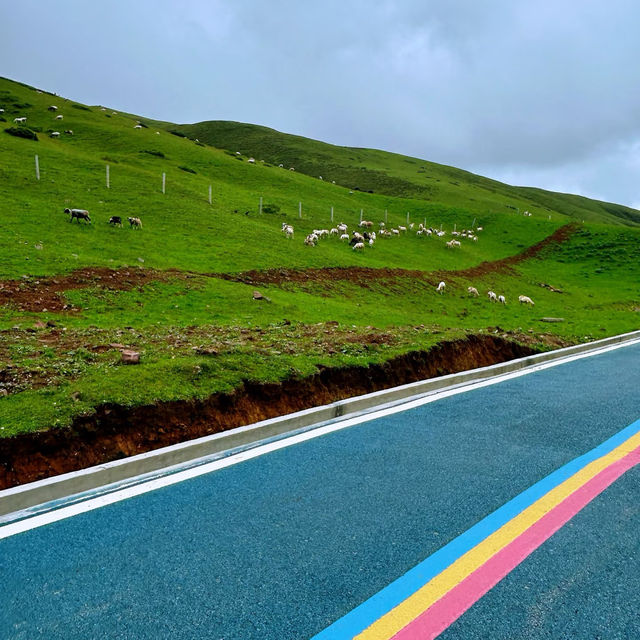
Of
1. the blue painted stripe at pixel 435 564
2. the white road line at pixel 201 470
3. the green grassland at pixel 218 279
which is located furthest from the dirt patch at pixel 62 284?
the blue painted stripe at pixel 435 564

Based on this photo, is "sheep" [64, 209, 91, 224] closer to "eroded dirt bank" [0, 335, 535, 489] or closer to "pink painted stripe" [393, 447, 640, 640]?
"eroded dirt bank" [0, 335, 535, 489]

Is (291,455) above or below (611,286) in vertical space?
below

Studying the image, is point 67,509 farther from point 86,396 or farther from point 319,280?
point 319,280

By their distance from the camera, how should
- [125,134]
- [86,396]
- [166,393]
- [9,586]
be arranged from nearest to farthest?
[9,586], [86,396], [166,393], [125,134]

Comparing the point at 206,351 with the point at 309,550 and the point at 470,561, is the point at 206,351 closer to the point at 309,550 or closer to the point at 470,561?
the point at 309,550

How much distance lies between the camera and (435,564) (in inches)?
132

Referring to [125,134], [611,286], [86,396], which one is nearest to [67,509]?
[86,396]

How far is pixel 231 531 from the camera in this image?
12.3 ft

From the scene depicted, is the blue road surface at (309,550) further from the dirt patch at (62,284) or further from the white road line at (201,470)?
the dirt patch at (62,284)

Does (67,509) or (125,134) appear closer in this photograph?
(67,509)

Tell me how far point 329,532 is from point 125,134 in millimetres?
64074

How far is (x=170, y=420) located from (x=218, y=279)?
1354 centimetres

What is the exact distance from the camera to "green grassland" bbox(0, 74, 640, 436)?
23.9ft

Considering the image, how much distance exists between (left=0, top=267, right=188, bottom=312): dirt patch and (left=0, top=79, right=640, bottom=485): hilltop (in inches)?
3.5
